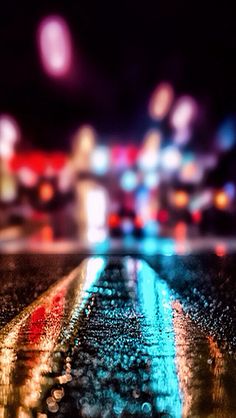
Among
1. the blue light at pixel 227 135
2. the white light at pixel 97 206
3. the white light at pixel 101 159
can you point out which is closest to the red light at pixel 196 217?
the blue light at pixel 227 135

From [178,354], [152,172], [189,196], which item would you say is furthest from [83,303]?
[152,172]

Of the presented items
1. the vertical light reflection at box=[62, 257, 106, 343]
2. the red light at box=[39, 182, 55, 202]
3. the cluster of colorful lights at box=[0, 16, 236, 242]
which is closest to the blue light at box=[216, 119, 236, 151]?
the cluster of colorful lights at box=[0, 16, 236, 242]

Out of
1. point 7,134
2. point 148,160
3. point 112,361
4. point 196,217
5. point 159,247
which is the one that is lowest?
point 112,361

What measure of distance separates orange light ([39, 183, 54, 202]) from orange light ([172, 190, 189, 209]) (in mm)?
13836

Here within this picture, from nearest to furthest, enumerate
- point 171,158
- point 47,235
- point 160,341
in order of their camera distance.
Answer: point 160,341 → point 47,235 → point 171,158

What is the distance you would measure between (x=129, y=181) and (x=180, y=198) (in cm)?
551

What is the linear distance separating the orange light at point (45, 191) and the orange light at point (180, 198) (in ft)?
45.4

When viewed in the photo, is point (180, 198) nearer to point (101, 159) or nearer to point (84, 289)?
point (101, 159)

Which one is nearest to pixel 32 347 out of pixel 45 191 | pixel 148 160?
pixel 148 160

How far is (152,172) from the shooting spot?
144ft

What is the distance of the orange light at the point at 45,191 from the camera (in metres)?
51.0

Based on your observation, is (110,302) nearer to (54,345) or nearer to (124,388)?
(54,345)

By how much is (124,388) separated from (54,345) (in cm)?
154

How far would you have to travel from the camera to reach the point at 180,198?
40.1m
